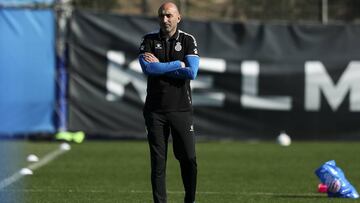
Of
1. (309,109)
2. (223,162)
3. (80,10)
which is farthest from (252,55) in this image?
(223,162)

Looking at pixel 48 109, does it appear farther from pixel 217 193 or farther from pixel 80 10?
pixel 217 193

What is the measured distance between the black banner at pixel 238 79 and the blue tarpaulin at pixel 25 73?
64 cm

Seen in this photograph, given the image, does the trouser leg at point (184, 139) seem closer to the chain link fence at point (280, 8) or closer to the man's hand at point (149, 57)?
the man's hand at point (149, 57)

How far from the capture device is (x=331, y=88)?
22922mm

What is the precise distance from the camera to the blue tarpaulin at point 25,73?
2227 centimetres

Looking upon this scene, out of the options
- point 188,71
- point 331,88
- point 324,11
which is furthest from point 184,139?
point 324,11

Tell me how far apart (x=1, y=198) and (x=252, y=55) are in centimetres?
1361

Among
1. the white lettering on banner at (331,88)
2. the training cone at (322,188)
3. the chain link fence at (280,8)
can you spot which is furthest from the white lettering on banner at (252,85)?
the training cone at (322,188)

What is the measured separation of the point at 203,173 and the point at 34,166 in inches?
118

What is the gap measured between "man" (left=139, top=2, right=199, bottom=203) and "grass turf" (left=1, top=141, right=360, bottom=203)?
5.51ft

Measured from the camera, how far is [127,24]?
22.9 metres

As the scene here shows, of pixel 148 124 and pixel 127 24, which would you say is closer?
pixel 148 124

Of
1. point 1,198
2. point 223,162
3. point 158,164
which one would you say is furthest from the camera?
point 223,162

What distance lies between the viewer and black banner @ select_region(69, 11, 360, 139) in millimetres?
22703
